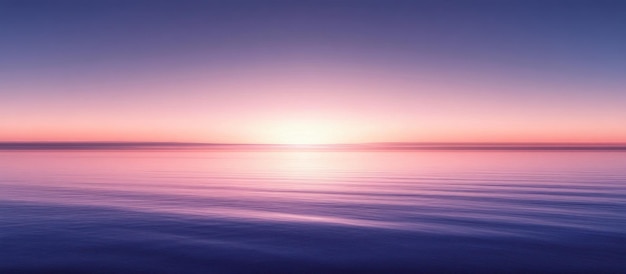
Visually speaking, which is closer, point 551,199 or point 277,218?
point 277,218

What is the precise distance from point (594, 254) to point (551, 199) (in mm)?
8501

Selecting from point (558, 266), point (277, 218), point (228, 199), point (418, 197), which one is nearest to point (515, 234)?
point (558, 266)

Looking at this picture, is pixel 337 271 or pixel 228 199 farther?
pixel 228 199

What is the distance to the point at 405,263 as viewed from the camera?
7.38 metres

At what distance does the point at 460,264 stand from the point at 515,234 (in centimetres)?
292

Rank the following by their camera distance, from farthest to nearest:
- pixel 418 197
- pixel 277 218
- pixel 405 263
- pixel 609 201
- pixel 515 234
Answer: pixel 418 197, pixel 609 201, pixel 277 218, pixel 515 234, pixel 405 263

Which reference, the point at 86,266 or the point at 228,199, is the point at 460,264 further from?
the point at 228,199

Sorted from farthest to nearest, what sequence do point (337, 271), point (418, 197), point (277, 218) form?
point (418, 197) < point (277, 218) < point (337, 271)

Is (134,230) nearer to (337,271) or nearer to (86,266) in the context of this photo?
(86,266)

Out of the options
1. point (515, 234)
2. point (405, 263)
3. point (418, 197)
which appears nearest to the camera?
point (405, 263)

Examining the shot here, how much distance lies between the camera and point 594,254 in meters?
7.92

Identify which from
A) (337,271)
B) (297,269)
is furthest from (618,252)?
(297,269)

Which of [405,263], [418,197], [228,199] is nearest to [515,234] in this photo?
[405,263]

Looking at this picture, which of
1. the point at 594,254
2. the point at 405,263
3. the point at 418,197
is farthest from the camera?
the point at 418,197
